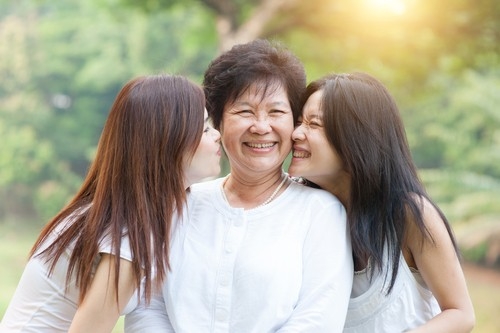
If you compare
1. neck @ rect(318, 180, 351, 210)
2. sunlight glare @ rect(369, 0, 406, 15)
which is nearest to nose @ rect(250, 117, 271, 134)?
neck @ rect(318, 180, 351, 210)

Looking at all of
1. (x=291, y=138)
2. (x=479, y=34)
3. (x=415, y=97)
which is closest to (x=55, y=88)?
(x=415, y=97)

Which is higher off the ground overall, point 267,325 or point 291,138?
point 291,138

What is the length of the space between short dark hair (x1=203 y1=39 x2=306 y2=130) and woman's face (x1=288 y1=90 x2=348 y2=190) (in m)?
0.06

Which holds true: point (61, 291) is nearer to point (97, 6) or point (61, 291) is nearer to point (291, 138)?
point (291, 138)

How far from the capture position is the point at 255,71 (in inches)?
71.8

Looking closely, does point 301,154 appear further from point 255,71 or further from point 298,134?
point 255,71

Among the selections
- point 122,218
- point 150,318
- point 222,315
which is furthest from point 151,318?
point 122,218

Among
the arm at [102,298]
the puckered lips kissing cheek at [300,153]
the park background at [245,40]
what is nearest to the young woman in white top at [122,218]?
the arm at [102,298]

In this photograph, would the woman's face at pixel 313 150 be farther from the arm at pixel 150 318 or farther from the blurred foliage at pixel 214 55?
the blurred foliage at pixel 214 55

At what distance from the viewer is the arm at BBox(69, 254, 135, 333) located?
1595 millimetres

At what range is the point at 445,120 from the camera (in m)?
7.43

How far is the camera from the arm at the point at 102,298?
159cm

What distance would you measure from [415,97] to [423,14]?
33.1 inches

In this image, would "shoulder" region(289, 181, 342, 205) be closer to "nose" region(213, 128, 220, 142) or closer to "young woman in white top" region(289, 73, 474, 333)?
"young woman in white top" region(289, 73, 474, 333)
